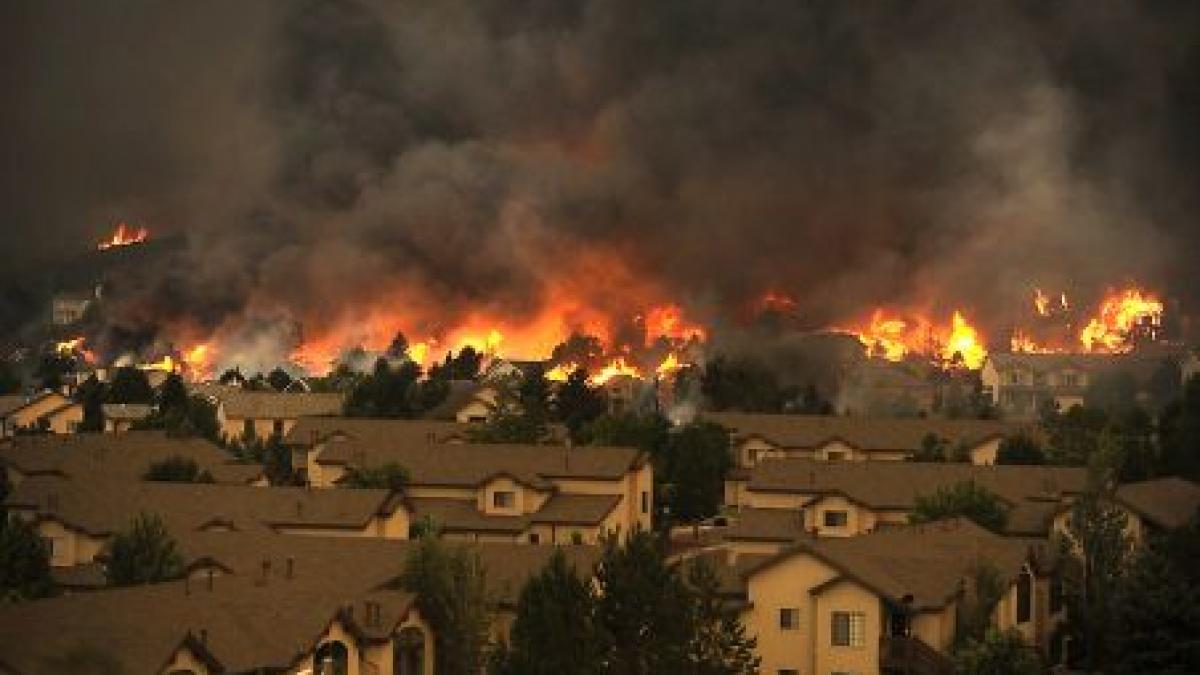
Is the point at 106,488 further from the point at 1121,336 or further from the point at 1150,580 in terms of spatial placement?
the point at 1121,336

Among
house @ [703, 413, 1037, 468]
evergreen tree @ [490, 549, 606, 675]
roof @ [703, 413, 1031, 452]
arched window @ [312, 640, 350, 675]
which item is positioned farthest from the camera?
roof @ [703, 413, 1031, 452]

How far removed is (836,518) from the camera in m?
47.8

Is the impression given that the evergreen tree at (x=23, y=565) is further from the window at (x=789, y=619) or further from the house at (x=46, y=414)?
the house at (x=46, y=414)

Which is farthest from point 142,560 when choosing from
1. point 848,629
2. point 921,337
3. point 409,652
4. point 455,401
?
point 921,337

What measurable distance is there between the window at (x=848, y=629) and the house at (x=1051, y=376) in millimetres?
41940

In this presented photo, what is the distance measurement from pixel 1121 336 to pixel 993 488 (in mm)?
39658

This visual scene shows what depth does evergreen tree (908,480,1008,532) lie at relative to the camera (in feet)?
141

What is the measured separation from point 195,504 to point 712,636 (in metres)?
16.4

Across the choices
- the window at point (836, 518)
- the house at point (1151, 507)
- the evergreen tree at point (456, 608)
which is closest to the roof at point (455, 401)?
the window at point (836, 518)

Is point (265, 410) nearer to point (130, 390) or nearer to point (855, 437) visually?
point (130, 390)

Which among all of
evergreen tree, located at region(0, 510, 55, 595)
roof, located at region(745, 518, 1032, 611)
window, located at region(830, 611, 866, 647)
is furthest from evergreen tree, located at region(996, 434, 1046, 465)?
evergreen tree, located at region(0, 510, 55, 595)

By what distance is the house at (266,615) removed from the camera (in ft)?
79.3

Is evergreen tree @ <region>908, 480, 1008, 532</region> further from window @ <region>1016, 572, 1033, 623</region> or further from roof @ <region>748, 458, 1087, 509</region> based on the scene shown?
window @ <region>1016, 572, 1033, 623</region>

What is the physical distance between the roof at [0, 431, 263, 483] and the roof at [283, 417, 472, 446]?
3.60m
